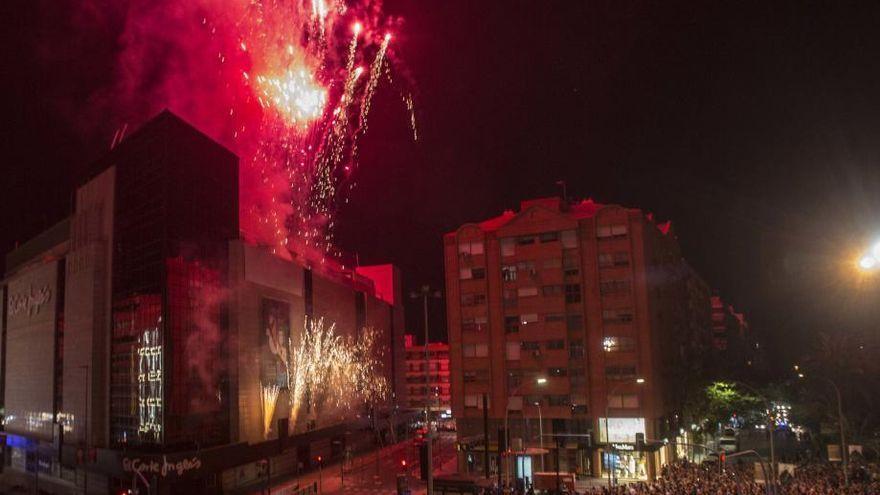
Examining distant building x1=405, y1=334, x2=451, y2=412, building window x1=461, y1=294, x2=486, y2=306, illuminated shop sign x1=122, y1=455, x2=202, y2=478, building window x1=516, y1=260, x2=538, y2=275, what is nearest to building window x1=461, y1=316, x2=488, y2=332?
building window x1=461, y1=294, x2=486, y2=306

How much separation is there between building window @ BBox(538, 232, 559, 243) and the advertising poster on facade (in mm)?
25121

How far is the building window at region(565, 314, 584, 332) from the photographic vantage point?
61188mm

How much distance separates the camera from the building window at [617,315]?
59.8 m

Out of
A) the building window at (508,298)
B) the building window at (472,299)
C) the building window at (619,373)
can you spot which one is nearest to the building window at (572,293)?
the building window at (508,298)

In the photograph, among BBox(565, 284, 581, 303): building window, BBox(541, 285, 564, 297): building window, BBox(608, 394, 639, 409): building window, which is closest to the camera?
BBox(608, 394, 639, 409): building window

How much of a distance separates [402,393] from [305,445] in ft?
133

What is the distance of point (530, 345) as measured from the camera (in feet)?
204

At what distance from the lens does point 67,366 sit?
194 feet

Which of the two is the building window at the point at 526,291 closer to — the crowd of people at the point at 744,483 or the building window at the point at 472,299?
the building window at the point at 472,299

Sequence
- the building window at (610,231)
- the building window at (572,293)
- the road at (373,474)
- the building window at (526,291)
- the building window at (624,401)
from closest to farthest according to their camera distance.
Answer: the road at (373,474), the building window at (624,401), the building window at (610,231), the building window at (572,293), the building window at (526,291)

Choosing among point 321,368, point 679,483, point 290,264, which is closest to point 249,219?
point 290,264

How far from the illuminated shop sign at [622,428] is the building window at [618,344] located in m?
5.75

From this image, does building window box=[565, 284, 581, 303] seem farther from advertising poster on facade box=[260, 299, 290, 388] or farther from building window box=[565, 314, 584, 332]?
advertising poster on facade box=[260, 299, 290, 388]

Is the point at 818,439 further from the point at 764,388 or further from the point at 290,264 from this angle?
the point at 290,264
